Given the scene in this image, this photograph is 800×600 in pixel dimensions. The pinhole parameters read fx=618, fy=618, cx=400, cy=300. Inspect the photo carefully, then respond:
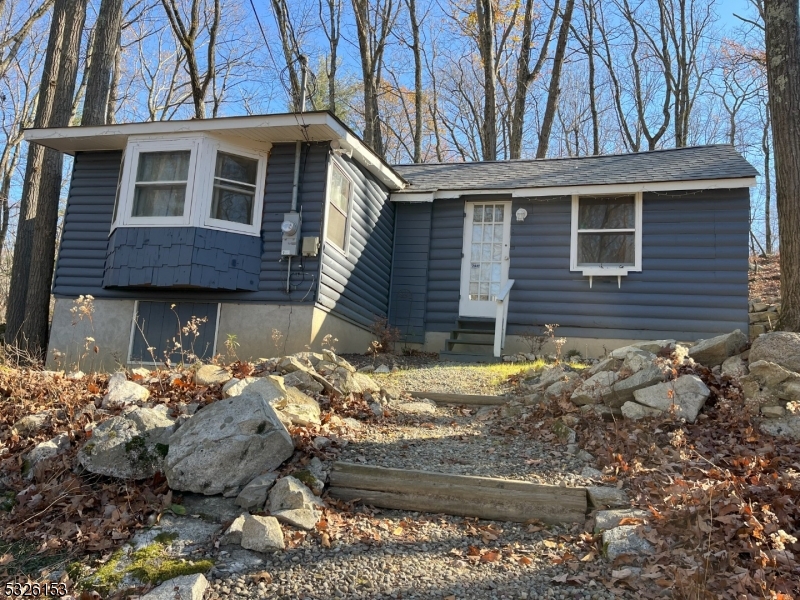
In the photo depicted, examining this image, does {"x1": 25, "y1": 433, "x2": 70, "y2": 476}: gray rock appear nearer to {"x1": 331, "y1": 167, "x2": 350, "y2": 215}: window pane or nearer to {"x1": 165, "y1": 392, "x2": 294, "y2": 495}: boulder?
{"x1": 165, "y1": 392, "x2": 294, "y2": 495}: boulder

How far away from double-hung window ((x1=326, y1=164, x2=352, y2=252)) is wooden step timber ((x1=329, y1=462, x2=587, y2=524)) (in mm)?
5860

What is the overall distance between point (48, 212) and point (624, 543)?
10651 millimetres

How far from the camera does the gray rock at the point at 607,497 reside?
13.1 feet

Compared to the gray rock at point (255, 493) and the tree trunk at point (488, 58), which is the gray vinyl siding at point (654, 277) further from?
the tree trunk at point (488, 58)

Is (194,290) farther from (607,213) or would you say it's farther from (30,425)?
(607,213)

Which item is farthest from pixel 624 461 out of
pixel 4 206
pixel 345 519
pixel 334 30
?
pixel 4 206

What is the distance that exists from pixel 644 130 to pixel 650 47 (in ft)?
10.4

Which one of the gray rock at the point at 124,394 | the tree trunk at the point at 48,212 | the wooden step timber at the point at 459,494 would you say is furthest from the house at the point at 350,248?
the wooden step timber at the point at 459,494

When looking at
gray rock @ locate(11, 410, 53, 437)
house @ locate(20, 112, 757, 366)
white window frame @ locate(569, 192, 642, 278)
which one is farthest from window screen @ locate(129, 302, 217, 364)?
white window frame @ locate(569, 192, 642, 278)

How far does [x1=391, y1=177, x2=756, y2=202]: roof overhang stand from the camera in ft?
32.1

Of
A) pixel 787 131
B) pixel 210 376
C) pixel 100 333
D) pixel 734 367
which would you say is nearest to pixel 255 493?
pixel 210 376

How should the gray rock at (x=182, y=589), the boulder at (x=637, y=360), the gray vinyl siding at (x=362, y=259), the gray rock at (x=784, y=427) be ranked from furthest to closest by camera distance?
the gray vinyl siding at (x=362, y=259) < the boulder at (x=637, y=360) < the gray rock at (x=784, y=427) < the gray rock at (x=182, y=589)

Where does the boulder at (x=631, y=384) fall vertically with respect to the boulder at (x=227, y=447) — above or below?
above

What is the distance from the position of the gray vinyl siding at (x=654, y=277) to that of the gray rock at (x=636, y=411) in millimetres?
4961
